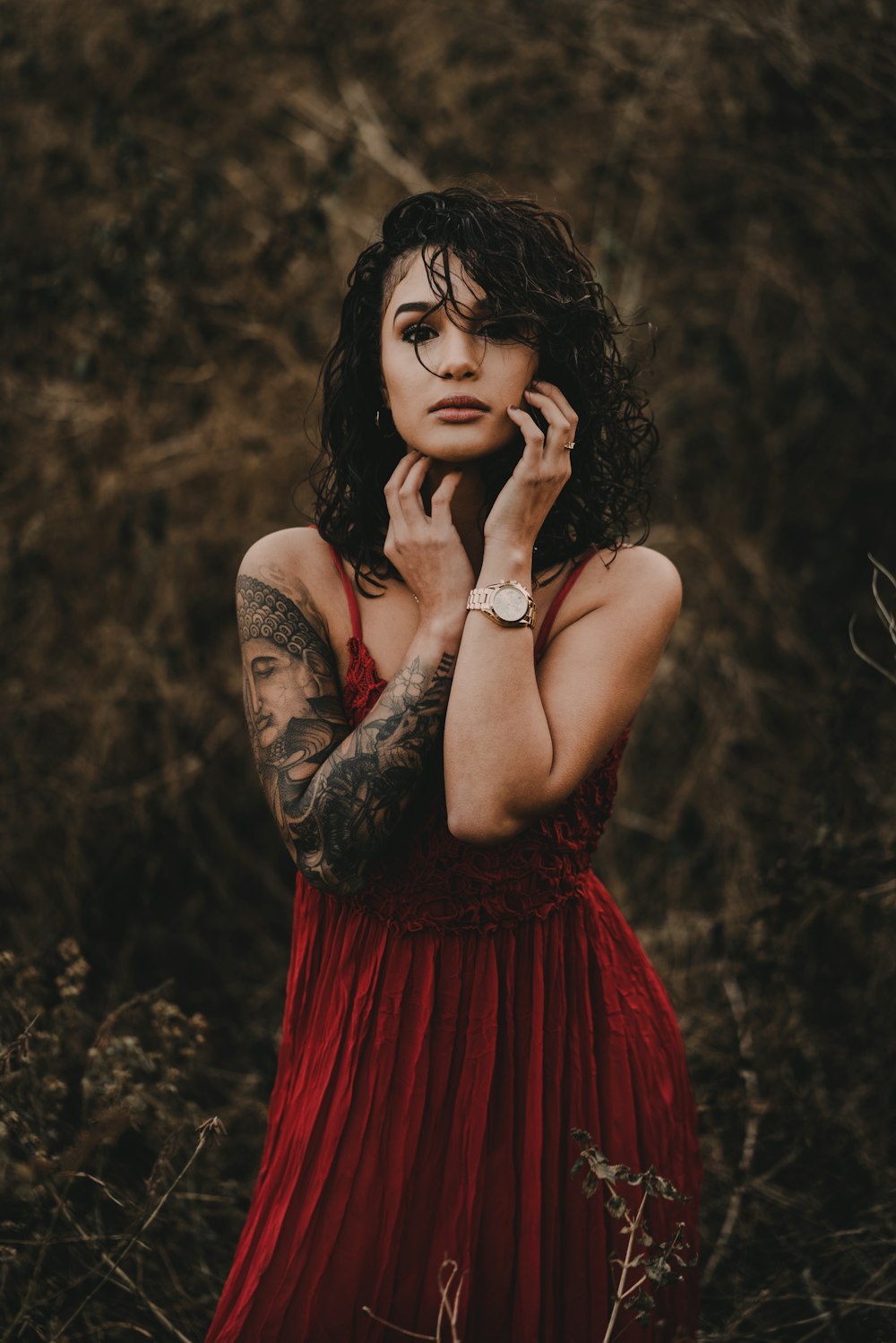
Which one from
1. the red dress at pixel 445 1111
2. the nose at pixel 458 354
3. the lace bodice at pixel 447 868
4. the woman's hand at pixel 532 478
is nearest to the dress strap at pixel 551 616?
the red dress at pixel 445 1111

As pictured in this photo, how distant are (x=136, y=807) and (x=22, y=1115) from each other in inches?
62.6

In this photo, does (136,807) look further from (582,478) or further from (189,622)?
(582,478)

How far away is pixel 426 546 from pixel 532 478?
0.18m

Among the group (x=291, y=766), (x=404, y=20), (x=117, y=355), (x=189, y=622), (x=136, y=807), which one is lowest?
(x=291, y=766)

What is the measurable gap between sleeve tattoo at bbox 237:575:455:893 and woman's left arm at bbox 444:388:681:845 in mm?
62

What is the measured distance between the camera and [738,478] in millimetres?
4262

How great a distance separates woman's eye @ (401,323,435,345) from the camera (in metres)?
1.58

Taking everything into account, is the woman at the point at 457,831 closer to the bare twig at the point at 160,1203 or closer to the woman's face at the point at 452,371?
the woman's face at the point at 452,371

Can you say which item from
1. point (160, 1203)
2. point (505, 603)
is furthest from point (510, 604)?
point (160, 1203)

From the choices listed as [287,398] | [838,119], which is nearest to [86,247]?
[287,398]

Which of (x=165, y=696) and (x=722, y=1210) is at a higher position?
(x=165, y=696)

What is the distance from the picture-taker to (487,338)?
1.56 m

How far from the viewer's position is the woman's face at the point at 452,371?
61.0 inches

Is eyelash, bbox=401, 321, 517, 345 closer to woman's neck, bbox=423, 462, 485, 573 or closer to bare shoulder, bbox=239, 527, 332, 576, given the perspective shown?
woman's neck, bbox=423, 462, 485, 573
